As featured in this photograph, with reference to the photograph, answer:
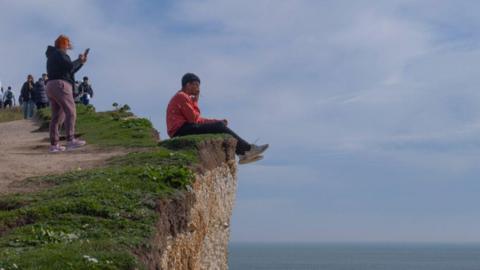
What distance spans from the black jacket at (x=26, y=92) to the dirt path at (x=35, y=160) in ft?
36.2

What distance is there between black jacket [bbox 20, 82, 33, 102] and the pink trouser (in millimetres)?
15428

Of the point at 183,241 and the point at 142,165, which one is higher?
the point at 142,165

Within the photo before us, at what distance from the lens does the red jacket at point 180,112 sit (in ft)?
49.8

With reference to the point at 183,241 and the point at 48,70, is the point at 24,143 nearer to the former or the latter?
the point at 48,70

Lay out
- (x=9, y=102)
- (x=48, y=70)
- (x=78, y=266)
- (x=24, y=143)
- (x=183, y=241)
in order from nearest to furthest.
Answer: (x=78, y=266) → (x=183, y=241) → (x=48, y=70) → (x=24, y=143) → (x=9, y=102)

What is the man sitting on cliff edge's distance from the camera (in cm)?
1520

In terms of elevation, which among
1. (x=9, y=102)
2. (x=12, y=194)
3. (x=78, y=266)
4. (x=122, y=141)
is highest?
(x=9, y=102)

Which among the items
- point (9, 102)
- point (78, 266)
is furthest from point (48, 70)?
point (9, 102)

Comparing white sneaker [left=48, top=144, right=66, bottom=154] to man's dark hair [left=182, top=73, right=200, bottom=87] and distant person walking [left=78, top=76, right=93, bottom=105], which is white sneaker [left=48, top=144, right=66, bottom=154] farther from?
distant person walking [left=78, top=76, right=93, bottom=105]

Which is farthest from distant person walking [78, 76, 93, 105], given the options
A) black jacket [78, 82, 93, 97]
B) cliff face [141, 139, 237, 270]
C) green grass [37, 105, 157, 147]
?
cliff face [141, 139, 237, 270]

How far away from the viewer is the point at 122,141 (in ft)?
56.1

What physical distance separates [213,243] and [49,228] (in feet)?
14.8

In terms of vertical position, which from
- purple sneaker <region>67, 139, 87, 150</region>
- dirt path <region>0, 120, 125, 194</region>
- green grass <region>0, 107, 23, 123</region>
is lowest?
dirt path <region>0, 120, 125, 194</region>

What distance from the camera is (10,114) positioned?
114ft
